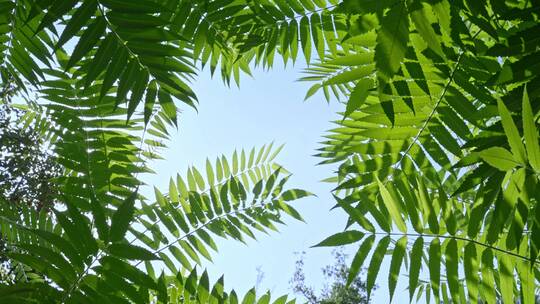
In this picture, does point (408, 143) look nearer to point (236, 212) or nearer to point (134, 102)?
point (134, 102)

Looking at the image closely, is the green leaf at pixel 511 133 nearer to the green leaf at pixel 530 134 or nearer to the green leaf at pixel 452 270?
the green leaf at pixel 530 134

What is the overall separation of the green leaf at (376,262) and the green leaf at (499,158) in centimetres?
36

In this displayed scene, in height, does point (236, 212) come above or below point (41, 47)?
below

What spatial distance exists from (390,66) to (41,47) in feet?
3.74

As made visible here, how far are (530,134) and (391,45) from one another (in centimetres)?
26

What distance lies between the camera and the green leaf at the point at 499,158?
0.90 meters

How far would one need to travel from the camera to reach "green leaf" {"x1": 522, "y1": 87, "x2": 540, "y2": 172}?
0.80 m

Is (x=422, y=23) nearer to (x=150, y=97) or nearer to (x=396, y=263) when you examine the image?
(x=396, y=263)

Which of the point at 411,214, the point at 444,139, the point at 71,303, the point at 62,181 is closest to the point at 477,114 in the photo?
the point at 444,139

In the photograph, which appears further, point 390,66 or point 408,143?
point 408,143

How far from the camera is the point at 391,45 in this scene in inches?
33.7

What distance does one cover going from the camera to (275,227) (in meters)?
2.34

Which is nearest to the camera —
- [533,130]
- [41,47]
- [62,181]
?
[533,130]

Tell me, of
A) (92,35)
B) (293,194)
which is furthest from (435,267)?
(293,194)
